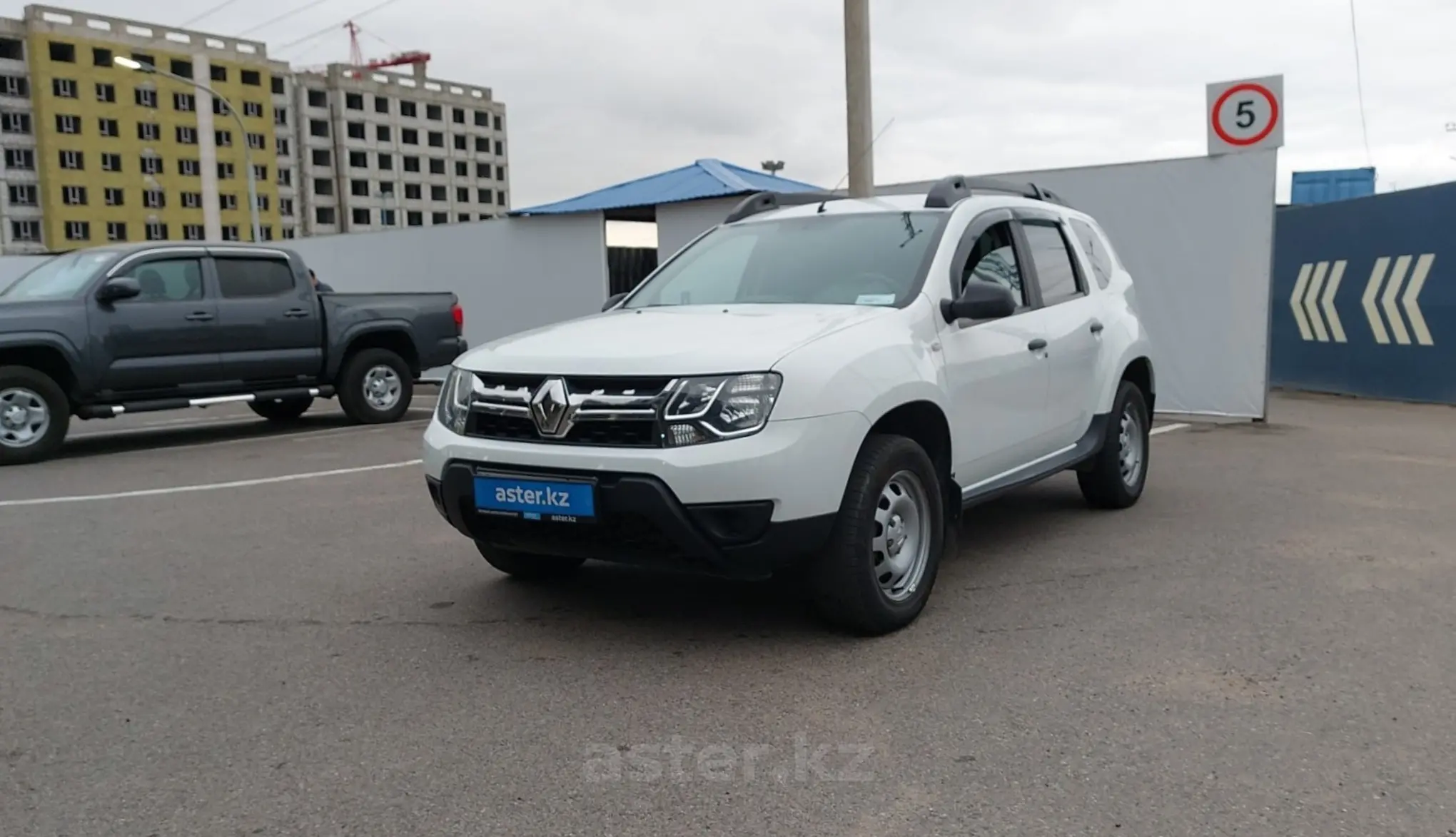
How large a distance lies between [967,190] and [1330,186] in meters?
21.6

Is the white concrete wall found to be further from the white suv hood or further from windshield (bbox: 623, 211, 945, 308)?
the white suv hood

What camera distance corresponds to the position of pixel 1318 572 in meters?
5.44

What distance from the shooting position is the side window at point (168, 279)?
10656 millimetres

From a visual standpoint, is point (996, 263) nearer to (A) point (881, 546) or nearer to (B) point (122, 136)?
(A) point (881, 546)

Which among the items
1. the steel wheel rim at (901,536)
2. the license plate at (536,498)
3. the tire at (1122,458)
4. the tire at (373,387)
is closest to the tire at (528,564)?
the license plate at (536,498)

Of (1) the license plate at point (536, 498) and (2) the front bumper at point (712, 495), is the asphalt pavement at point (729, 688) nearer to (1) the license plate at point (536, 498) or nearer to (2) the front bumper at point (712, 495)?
(2) the front bumper at point (712, 495)

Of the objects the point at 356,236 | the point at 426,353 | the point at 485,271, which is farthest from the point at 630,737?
the point at 356,236

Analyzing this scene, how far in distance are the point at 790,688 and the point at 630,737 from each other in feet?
2.11

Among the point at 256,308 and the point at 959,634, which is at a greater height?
the point at 256,308

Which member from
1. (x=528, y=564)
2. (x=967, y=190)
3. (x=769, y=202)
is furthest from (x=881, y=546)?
(x=769, y=202)

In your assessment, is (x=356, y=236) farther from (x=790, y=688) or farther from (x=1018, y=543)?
(x=790, y=688)

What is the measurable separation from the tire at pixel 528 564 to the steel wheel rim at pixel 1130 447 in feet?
10.6

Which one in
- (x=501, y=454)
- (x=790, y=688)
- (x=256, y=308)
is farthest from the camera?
(x=256, y=308)

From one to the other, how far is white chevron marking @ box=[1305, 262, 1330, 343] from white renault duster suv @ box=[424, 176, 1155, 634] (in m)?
9.87
